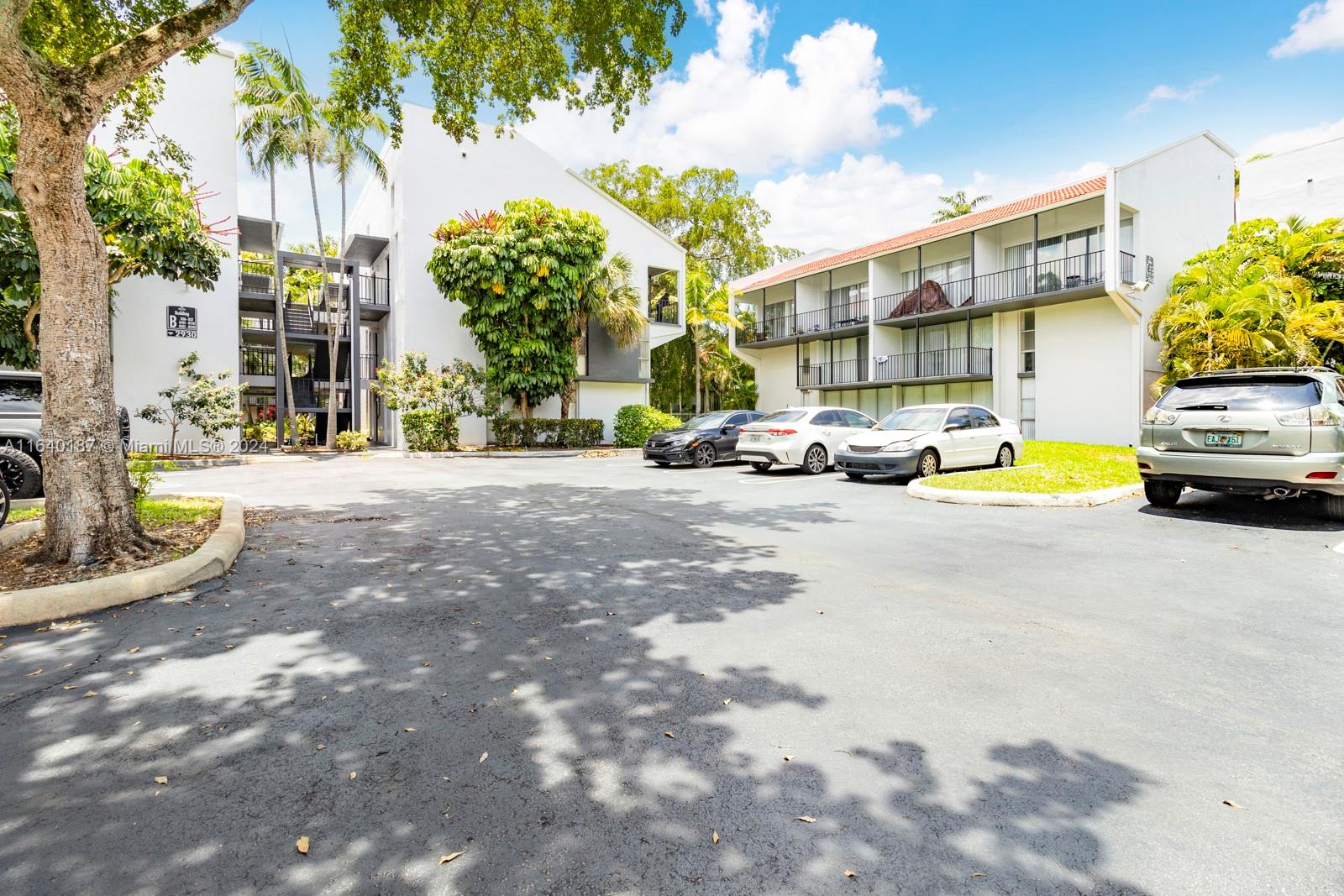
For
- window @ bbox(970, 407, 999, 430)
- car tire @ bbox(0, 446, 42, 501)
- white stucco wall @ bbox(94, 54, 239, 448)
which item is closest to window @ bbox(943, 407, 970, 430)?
window @ bbox(970, 407, 999, 430)

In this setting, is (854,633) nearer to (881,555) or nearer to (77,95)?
(881,555)

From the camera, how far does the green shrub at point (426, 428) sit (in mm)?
21438

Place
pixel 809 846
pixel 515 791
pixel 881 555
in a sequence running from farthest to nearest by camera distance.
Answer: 1. pixel 881 555
2. pixel 515 791
3. pixel 809 846

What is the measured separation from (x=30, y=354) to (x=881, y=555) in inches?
757

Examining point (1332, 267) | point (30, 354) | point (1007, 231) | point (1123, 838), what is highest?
point (1007, 231)

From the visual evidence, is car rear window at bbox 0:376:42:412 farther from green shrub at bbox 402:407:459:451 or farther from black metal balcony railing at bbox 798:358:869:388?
black metal balcony railing at bbox 798:358:869:388

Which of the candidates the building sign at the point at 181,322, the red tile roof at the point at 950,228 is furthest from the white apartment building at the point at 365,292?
the red tile roof at the point at 950,228

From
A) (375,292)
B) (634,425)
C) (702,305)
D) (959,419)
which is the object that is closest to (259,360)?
(375,292)

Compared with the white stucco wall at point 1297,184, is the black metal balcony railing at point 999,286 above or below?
below

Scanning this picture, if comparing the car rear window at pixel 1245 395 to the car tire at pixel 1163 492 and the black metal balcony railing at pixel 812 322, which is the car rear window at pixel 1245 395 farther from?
the black metal balcony railing at pixel 812 322

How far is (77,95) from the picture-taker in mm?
5273

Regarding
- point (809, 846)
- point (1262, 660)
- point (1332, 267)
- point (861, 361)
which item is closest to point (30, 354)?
point (809, 846)

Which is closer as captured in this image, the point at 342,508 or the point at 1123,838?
the point at 1123,838

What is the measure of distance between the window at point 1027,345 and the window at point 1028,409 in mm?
396
